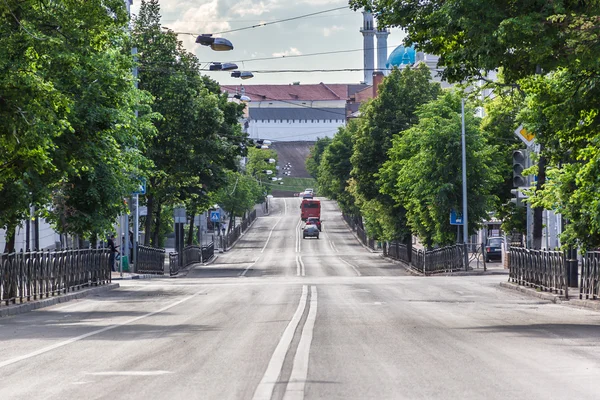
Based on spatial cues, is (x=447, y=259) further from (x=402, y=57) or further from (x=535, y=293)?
(x=402, y=57)

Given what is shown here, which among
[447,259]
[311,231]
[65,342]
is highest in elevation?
[311,231]

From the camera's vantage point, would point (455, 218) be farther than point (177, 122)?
No

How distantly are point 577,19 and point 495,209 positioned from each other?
40709 mm

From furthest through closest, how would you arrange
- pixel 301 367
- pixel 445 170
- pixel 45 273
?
pixel 445 170, pixel 45 273, pixel 301 367

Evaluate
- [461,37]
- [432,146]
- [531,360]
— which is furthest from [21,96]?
[432,146]

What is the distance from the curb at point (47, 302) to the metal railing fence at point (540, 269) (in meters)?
12.5

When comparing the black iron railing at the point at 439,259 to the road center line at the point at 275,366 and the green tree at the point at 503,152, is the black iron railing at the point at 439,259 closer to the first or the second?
the green tree at the point at 503,152

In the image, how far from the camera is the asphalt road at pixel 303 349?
8984mm

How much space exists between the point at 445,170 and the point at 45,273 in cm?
2937

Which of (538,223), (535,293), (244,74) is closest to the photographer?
(535,293)

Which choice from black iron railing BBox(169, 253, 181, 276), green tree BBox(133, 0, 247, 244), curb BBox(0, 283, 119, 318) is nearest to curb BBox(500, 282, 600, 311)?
curb BBox(0, 283, 119, 318)

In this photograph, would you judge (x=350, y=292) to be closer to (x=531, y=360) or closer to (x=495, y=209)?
(x=531, y=360)

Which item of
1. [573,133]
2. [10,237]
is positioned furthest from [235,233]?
[573,133]

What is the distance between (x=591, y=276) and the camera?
2384 centimetres
